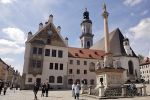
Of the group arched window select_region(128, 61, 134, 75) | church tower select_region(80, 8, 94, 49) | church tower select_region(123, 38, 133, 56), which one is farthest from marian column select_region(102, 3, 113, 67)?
church tower select_region(80, 8, 94, 49)

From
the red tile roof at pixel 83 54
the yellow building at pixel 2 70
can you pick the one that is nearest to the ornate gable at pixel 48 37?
the red tile roof at pixel 83 54

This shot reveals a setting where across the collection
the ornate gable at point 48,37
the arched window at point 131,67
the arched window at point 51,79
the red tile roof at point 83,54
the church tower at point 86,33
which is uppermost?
the church tower at point 86,33

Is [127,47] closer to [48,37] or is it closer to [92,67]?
[92,67]

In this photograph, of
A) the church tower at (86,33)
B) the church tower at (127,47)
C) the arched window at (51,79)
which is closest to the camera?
the arched window at (51,79)

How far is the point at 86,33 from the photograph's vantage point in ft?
256

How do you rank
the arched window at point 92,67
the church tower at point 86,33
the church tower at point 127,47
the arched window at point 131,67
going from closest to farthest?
the arched window at point 131,67 < the arched window at point 92,67 < the church tower at point 127,47 < the church tower at point 86,33

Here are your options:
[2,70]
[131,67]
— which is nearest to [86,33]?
[131,67]

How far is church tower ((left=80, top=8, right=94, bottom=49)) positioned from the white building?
70.3 feet

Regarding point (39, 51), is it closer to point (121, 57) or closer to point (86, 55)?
point (86, 55)

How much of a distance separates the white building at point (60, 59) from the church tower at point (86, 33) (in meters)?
21.4

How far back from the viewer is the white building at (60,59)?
42469 millimetres

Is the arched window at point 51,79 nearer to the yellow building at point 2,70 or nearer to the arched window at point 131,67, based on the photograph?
the arched window at point 131,67

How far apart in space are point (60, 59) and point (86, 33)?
1374 inches

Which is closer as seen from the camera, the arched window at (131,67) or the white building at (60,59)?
the white building at (60,59)
